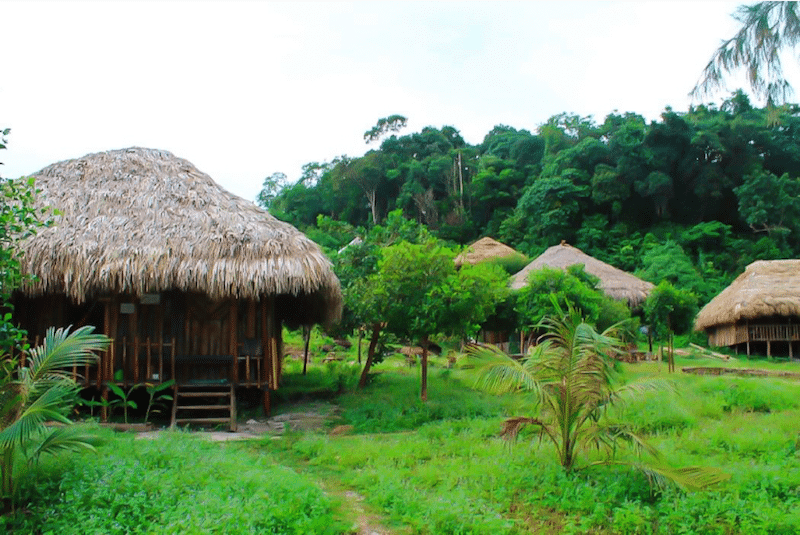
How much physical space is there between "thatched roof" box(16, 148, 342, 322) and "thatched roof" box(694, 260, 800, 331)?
14503 mm

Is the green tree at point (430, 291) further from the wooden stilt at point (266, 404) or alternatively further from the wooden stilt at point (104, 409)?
the wooden stilt at point (104, 409)

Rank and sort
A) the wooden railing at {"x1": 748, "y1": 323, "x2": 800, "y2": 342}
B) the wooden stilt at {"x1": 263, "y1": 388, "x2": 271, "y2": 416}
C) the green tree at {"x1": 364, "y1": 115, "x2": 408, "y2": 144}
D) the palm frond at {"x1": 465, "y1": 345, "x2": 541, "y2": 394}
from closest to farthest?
the palm frond at {"x1": 465, "y1": 345, "x2": 541, "y2": 394}, the wooden stilt at {"x1": 263, "y1": 388, "x2": 271, "y2": 416}, the wooden railing at {"x1": 748, "y1": 323, "x2": 800, "y2": 342}, the green tree at {"x1": 364, "y1": 115, "x2": 408, "y2": 144}

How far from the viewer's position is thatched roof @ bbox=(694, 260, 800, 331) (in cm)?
2041

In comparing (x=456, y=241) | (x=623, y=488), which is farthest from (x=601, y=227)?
(x=623, y=488)

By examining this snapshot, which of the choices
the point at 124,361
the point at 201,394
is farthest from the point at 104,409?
the point at 201,394

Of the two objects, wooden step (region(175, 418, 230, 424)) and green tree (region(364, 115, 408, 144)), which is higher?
green tree (region(364, 115, 408, 144))

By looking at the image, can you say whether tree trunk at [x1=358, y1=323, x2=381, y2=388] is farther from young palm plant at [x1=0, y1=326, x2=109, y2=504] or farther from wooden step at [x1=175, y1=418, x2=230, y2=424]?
young palm plant at [x1=0, y1=326, x2=109, y2=504]

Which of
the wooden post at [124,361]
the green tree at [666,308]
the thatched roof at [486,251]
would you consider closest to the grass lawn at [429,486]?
the wooden post at [124,361]

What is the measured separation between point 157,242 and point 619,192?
28.3 meters

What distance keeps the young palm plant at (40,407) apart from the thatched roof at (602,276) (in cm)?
1702

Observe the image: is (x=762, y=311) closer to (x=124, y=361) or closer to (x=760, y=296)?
(x=760, y=296)

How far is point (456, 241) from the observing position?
3856 cm

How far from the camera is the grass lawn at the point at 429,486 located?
5258 millimetres

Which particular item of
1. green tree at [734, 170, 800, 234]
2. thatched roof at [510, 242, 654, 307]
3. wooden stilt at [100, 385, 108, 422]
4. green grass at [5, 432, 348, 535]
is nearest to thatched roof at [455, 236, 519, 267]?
thatched roof at [510, 242, 654, 307]
